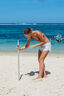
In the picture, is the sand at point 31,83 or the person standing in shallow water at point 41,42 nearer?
the sand at point 31,83

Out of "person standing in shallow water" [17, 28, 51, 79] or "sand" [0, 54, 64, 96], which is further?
"person standing in shallow water" [17, 28, 51, 79]

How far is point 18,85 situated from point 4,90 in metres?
0.47

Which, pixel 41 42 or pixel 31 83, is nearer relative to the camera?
pixel 31 83

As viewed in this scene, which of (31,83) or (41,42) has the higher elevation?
(41,42)

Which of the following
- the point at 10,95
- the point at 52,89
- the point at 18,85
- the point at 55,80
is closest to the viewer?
the point at 10,95

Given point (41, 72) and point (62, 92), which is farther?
point (41, 72)

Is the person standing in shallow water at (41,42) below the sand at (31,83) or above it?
above

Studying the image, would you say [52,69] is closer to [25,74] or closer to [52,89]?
[25,74]

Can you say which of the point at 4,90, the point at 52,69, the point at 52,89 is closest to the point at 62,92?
the point at 52,89

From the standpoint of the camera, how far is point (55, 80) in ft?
17.8

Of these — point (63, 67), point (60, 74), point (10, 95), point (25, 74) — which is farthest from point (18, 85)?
point (63, 67)

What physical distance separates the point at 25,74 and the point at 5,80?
32.9 inches

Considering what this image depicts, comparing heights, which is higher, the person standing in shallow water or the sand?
the person standing in shallow water

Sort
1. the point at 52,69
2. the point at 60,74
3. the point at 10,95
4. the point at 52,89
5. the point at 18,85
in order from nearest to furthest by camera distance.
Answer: the point at 10,95 → the point at 52,89 → the point at 18,85 → the point at 60,74 → the point at 52,69
